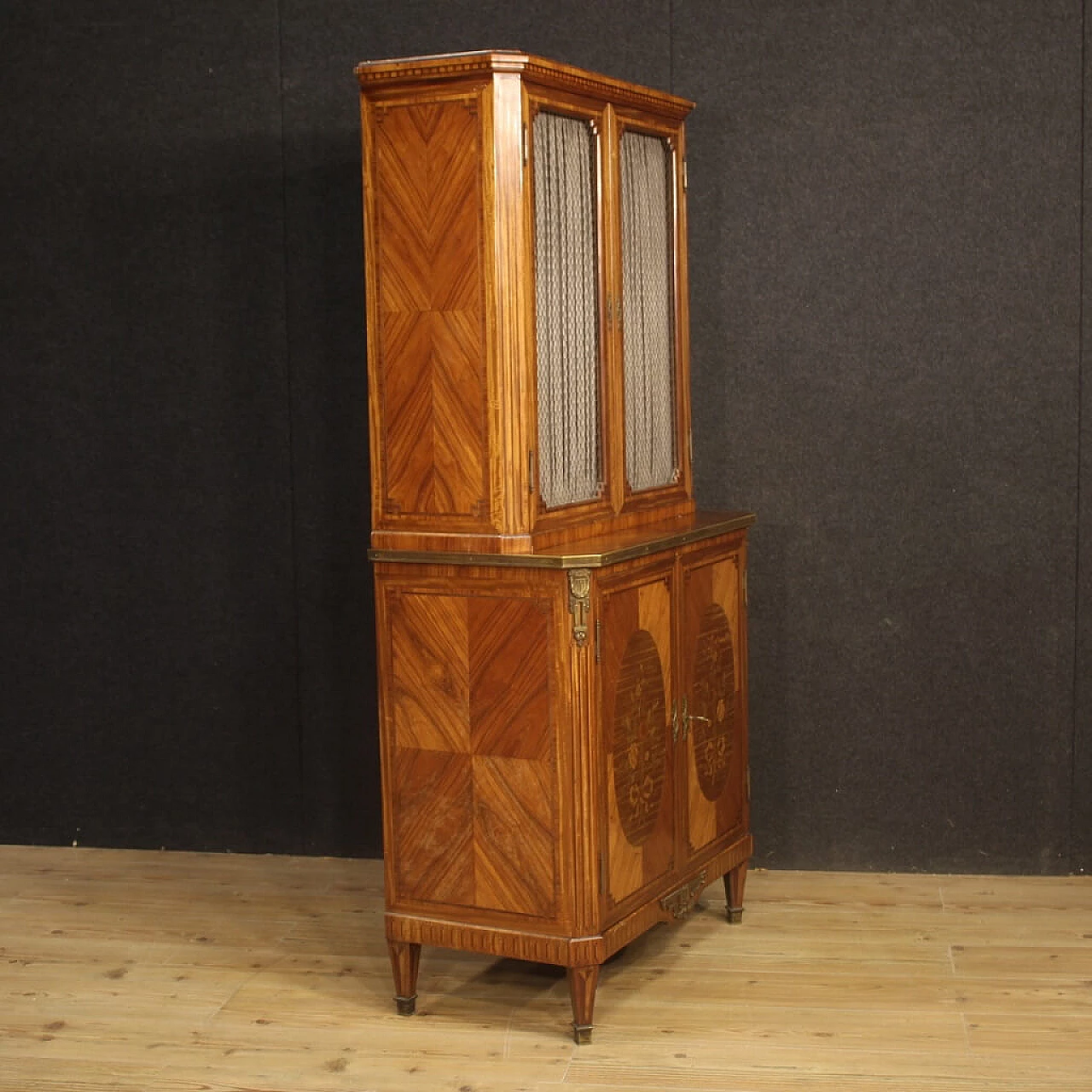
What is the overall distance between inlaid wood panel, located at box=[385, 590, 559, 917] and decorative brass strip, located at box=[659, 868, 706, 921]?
44 cm

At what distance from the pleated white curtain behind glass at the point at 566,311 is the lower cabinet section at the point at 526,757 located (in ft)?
0.91

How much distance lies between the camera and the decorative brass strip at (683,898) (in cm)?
397

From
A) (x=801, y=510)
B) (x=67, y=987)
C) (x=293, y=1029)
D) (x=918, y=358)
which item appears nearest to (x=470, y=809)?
(x=293, y=1029)

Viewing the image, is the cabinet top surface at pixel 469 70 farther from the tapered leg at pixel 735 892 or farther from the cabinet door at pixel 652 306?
the tapered leg at pixel 735 892

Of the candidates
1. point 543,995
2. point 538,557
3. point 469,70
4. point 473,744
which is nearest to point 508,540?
point 538,557

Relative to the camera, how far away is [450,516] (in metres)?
3.67

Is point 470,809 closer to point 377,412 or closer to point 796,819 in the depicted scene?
point 377,412

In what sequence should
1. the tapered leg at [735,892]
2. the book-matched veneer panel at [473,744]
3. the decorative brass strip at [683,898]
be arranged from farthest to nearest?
the tapered leg at [735,892], the decorative brass strip at [683,898], the book-matched veneer panel at [473,744]

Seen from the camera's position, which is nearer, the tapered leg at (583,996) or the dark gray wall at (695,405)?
the tapered leg at (583,996)

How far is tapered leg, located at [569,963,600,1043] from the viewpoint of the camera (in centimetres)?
364

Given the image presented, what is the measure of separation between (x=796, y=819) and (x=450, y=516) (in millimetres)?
1726

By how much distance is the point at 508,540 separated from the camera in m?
3.61

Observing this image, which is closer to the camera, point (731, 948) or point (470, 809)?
point (470, 809)

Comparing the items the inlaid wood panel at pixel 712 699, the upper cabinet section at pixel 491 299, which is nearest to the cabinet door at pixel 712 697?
the inlaid wood panel at pixel 712 699
